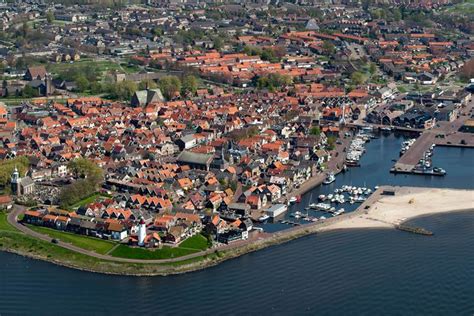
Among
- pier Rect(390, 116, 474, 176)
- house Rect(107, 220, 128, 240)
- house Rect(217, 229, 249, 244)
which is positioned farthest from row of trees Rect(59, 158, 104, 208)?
pier Rect(390, 116, 474, 176)

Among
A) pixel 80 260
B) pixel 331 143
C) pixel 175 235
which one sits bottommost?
pixel 80 260

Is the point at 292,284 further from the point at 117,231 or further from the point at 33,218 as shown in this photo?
the point at 33,218

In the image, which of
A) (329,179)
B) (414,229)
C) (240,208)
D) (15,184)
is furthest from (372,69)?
(15,184)

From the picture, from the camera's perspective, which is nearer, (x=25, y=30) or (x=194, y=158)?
(x=194, y=158)

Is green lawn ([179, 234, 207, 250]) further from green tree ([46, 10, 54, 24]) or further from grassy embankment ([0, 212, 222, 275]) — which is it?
green tree ([46, 10, 54, 24])

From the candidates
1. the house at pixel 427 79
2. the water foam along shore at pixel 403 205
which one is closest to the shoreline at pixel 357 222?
the water foam along shore at pixel 403 205

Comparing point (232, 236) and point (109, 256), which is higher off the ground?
point (232, 236)

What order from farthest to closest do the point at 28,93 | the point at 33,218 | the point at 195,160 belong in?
the point at 28,93, the point at 195,160, the point at 33,218

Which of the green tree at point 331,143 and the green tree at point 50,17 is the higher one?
the green tree at point 50,17

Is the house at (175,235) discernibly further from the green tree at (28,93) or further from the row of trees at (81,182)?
the green tree at (28,93)
